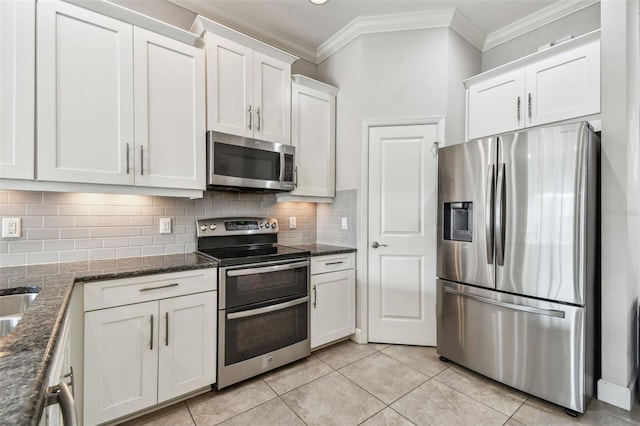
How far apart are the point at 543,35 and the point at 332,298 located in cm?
309

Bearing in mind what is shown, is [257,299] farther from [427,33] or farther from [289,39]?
[427,33]

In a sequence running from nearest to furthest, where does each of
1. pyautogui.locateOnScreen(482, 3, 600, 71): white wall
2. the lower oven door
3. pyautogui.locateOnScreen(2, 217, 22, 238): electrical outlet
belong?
pyautogui.locateOnScreen(2, 217, 22, 238): electrical outlet, the lower oven door, pyautogui.locateOnScreen(482, 3, 600, 71): white wall

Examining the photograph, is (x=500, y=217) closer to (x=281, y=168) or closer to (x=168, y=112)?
(x=281, y=168)

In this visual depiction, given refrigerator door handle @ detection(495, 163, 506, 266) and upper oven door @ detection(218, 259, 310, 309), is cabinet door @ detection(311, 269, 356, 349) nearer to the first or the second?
upper oven door @ detection(218, 259, 310, 309)

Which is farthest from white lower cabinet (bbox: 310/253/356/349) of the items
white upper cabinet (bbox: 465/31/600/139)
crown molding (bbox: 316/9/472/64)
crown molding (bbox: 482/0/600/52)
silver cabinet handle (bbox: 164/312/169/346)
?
crown molding (bbox: 482/0/600/52)

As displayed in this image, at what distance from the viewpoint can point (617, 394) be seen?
1917 millimetres

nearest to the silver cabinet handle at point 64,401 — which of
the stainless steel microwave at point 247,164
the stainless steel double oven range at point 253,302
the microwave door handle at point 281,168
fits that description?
the stainless steel double oven range at point 253,302

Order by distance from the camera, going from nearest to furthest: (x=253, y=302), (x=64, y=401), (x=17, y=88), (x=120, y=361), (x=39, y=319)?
(x=64, y=401), (x=39, y=319), (x=17, y=88), (x=120, y=361), (x=253, y=302)

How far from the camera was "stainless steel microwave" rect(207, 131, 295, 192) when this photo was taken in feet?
7.29

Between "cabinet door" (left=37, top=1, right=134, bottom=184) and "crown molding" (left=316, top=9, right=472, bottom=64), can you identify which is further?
"crown molding" (left=316, top=9, right=472, bottom=64)

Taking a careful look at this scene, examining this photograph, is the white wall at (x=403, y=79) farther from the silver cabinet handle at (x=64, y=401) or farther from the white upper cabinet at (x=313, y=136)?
the silver cabinet handle at (x=64, y=401)

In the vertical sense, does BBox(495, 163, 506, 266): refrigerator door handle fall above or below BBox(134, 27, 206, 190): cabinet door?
below

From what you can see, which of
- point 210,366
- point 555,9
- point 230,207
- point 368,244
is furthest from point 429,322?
point 555,9

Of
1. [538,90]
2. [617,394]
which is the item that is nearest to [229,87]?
[538,90]
